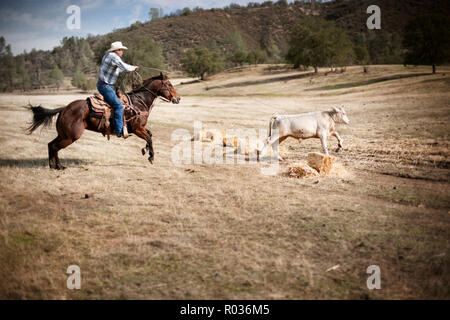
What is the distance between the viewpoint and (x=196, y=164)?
12039mm

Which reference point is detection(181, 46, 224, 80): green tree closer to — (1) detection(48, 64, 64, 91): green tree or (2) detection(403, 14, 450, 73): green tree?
(1) detection(48, 64, 64, 91): green tree

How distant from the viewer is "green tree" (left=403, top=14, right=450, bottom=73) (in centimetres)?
4656

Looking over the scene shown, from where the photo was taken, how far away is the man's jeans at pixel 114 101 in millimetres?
10008

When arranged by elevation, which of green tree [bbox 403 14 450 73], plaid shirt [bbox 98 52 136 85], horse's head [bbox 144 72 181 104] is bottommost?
horse's head [bbox 144 72 181 104]

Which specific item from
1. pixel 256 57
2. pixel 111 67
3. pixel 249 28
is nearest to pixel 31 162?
pixel 111 67

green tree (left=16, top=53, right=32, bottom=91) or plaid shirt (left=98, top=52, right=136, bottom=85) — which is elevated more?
green tree (left=16, top=53, right=32, bottom=91)

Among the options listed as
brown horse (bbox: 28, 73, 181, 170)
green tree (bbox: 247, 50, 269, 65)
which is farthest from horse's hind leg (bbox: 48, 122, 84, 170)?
green tree (bbox: 247, 50, 269, 65)

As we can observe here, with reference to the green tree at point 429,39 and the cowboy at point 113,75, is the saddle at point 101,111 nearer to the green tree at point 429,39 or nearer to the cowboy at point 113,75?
the cowboy at point 113,75

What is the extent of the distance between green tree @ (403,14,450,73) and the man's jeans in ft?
174

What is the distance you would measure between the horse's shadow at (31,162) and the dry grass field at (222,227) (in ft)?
0.12

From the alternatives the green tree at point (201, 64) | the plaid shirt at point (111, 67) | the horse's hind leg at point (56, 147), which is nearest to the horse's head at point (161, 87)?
the plaid shirt at point (111, 67)
